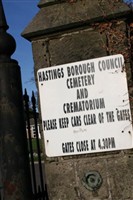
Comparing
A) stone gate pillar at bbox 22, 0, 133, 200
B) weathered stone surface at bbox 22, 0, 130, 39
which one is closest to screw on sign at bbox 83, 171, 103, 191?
stone gate pillar at bbox 22, 0, 133, 200

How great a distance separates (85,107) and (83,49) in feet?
1.75

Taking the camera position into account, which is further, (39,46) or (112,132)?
(39,46)

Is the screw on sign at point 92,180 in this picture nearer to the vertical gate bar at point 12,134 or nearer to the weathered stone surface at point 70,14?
the vertical gate bar at point 12,134

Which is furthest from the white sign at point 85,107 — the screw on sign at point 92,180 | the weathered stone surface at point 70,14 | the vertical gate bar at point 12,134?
the vertical gate bar at point 12,134

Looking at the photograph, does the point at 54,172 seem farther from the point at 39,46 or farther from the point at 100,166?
the point at 39,46

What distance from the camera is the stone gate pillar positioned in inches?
121

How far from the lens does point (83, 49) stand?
3217 mm

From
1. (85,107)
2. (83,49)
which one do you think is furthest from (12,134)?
(83,49)

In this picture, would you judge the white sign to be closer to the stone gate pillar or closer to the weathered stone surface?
the stone gate pillar

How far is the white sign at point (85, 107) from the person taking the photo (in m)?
3.08

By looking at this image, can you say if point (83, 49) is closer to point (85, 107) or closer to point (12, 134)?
point (85, 107)

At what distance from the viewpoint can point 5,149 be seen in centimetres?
218

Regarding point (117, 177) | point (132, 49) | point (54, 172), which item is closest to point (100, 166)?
point (117, 177)

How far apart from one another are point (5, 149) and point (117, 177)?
1269 mm
